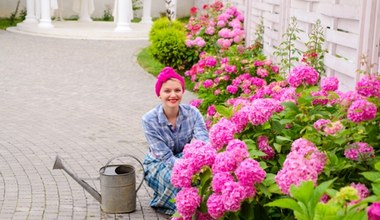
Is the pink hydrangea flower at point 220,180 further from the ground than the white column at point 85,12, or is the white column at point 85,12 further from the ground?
the pink hydrangea flower at point 220,180

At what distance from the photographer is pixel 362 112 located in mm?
3057

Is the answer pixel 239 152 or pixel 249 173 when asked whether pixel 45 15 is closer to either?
pixel 239 152

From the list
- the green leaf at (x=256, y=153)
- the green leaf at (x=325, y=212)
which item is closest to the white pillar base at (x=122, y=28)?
the green leaf at (x=256, y=153)

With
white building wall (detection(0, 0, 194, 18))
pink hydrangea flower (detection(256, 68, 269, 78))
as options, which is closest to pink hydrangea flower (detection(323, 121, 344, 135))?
pink hydrangea flower (detection(256, 68, 269, 78))

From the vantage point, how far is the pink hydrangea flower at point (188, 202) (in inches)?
125

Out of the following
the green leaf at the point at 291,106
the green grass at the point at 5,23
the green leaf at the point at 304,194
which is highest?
the green leaf at the point at 304,194

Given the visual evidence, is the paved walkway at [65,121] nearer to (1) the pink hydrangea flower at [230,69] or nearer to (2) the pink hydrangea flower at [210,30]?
(1) the pink hydrangea flower at [230,69]

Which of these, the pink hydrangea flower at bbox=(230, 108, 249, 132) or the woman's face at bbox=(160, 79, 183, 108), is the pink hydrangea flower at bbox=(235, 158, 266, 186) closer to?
the pink hydrangea flower at bbox=(230, 108, 249, 132)

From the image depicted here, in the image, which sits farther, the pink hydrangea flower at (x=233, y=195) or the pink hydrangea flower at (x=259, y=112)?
the pink hydrangea flower at (x=259, y=112)

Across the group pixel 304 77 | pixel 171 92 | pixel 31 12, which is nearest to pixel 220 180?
pixel 304 77

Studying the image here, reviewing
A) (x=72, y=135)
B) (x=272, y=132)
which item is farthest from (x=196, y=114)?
(x=72, y=135)

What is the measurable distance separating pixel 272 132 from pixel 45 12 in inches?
745

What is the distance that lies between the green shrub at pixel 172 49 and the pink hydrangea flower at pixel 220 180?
10730mm

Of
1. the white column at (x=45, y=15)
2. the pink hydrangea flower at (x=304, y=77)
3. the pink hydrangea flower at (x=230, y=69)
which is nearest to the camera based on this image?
the pink hydrangea flower at (x=304, y=77)
